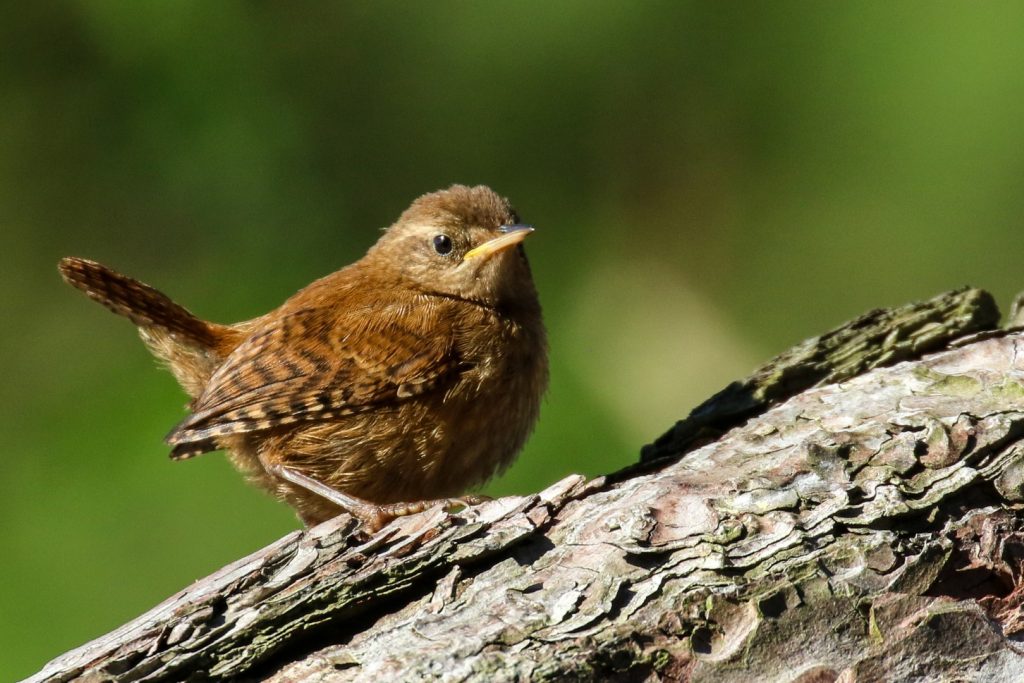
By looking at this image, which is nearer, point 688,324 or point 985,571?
point 985,571

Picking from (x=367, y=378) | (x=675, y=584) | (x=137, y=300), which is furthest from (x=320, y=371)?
(x=675, y=584)

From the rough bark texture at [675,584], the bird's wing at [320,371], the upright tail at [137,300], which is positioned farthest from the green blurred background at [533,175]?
the rough bark texture at [675,584]

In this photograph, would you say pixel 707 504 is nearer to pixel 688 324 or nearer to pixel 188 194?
pixel 688 324

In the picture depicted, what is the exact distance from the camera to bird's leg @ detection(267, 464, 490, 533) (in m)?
2.56

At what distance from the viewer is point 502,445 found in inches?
126

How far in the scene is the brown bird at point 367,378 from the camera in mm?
3037

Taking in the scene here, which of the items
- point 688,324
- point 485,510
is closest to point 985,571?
point 485,510

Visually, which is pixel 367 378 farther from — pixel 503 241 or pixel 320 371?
pixel 503 241

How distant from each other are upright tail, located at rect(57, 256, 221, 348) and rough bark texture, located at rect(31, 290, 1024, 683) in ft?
3.94

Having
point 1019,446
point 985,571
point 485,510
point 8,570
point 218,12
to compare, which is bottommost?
point 985,571

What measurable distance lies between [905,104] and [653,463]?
274cm

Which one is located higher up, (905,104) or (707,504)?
(905,104)

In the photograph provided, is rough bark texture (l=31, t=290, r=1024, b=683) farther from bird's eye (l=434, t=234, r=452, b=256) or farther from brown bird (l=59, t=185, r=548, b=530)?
A: bird's eye (l=434, t=234, r=452, b=256)

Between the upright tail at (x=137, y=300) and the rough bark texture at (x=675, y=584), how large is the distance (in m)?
1.20
